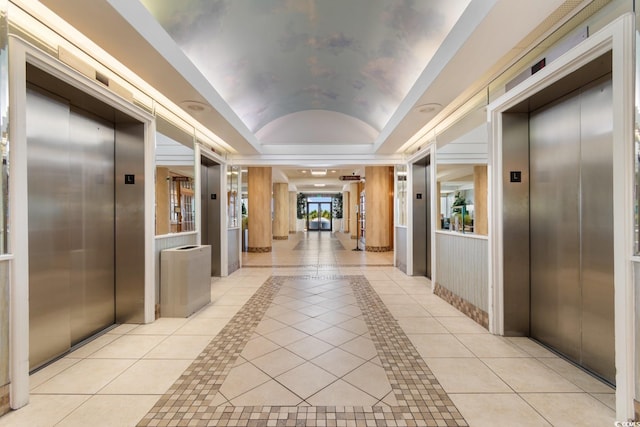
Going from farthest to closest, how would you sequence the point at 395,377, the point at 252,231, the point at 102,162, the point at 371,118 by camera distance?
1. the point at 252,231
2. the point at 371,118
3. the point at 102,162
4. the point at 395,377

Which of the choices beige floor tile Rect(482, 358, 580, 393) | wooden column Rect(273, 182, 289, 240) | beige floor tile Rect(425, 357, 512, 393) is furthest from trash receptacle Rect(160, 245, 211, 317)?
wooden column Rect(273, 182, 289, 240)

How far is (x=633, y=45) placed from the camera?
176cm

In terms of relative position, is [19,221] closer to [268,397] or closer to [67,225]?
[67,225]

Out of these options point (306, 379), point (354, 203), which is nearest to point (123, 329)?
point (306, 379)

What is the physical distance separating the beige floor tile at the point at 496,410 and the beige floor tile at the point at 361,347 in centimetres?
82

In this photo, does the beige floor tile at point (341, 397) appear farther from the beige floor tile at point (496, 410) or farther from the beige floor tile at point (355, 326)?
the beige floor tile at point (355, 326)

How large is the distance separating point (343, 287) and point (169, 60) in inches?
171

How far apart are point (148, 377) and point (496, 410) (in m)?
2.65

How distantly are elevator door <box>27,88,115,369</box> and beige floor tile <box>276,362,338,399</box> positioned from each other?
221 cm

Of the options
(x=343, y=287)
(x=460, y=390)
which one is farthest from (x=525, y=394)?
(x=343, y=287)

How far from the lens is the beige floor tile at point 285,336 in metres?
3.10

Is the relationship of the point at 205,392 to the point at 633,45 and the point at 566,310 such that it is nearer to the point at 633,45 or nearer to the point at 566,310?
the point at 566,310

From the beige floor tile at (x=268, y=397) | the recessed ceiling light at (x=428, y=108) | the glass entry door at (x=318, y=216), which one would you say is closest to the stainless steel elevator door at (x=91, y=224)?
the beige floor tile at (x=268, y=397)

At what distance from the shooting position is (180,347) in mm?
2963
